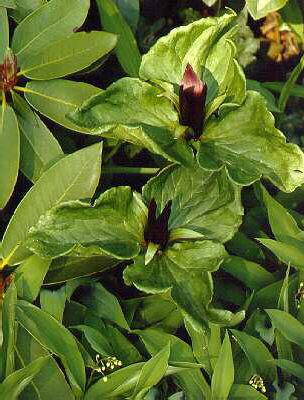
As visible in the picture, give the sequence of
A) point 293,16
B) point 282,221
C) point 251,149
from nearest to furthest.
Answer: point 251,149, point 282,221, point 293,16

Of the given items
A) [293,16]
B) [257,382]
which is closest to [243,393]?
[257,382]

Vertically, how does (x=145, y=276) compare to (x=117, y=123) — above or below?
below

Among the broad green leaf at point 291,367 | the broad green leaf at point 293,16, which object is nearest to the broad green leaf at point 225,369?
the broad green leaf at point 291,367

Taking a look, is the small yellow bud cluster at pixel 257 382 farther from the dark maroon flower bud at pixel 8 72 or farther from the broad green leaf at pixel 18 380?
the dark maroon flower bud at pixel 8 72

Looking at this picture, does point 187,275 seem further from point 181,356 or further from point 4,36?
point 4,36

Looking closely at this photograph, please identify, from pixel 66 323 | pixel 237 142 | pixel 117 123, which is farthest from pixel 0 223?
pixel 237 142

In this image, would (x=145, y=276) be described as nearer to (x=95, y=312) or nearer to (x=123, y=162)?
(x=95, y=312)
